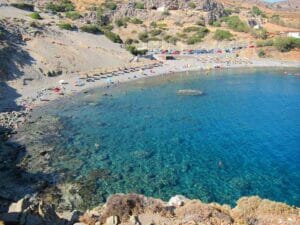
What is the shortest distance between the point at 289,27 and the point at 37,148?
11761 cm

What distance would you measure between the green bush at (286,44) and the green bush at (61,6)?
61.5 meters

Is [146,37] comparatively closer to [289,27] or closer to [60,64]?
[60,64]

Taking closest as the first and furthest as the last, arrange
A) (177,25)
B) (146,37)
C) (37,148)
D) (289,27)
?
1. (37,148)
2. (146,37)
3. (177,25)
4. (289,27)

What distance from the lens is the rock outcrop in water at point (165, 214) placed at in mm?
16531

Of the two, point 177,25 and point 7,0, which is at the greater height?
point 7,0

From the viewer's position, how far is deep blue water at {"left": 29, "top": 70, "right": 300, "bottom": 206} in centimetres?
3053

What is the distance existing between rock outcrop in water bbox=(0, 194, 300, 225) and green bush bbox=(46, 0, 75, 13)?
9822cm

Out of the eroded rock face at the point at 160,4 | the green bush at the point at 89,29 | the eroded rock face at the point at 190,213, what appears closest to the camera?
the eroded rock face at the point at 190,213

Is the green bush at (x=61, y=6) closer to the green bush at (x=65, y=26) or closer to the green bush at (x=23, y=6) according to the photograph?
the green bush at (x=23, y=6)

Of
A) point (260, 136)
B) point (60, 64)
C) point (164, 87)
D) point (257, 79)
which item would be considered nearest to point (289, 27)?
point (257, 79)

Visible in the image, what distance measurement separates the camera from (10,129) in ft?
146

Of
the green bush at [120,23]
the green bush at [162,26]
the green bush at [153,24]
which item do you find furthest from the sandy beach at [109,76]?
the green bush at [120,23]

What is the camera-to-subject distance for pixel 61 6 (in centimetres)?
11356

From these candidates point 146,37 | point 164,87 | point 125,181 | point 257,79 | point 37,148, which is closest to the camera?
point 125,181
